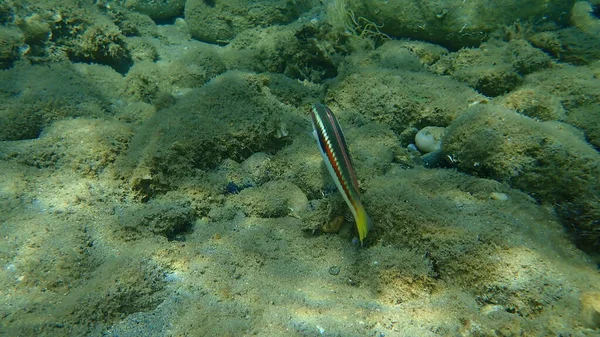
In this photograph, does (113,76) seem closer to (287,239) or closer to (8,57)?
(8,57)

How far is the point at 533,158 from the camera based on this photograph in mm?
2867

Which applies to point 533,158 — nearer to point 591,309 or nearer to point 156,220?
point 591,309

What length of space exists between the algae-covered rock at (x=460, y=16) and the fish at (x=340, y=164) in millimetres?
3891

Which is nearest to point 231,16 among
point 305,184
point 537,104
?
point 305,184

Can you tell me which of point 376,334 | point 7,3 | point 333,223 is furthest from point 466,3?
point 7,3

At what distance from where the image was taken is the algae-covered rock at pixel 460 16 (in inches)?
206

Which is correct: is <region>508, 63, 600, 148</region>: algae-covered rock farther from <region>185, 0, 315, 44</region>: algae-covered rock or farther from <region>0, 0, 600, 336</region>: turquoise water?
<region>185, 0, 315, 44</region>: algae-covered rock

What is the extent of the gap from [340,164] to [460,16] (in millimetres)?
4534

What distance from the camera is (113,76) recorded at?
4988mm

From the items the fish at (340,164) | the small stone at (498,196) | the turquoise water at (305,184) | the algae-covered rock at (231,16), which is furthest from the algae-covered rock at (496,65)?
the algae-covered rock at (231,16)

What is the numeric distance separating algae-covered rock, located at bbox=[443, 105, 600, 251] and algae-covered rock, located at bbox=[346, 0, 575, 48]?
2.73 m

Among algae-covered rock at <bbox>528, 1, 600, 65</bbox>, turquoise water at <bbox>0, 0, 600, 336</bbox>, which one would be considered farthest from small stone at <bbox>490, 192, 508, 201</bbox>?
algae-covered rock at <bbox>528, 1, 600, 65</bbox>

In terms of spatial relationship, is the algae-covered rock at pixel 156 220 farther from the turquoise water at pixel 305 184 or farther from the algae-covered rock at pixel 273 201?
the algae-covered rock at pixel 273 201

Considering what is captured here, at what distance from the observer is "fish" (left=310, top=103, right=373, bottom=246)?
91.0 inches
